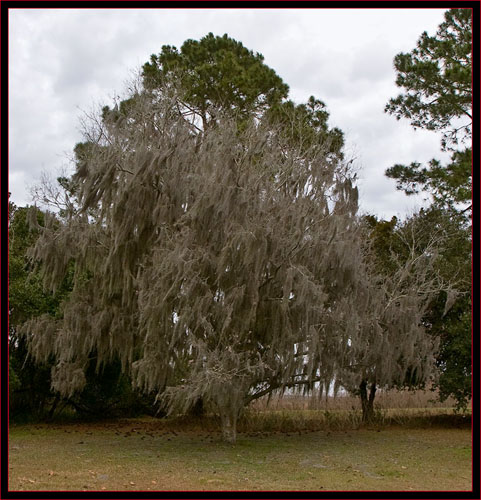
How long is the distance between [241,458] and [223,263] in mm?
3265

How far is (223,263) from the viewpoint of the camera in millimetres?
9789

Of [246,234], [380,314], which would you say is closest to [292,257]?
[246,234]

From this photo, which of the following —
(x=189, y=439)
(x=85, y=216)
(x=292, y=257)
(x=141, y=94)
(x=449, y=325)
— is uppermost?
(x=141, y=94)

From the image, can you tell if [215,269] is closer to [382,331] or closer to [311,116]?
[382,331]

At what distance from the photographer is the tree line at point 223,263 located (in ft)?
31.9

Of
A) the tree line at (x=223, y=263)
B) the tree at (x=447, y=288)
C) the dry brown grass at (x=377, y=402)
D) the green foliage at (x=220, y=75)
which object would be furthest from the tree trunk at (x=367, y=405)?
the green foliage at (x=220, y=75)

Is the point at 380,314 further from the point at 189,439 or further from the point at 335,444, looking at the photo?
the point at 189,439

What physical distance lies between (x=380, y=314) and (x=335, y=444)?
2865mm

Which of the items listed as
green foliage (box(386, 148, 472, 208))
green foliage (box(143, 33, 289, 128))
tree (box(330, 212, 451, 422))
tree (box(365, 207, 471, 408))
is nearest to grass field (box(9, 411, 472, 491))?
tree (box(365, 207, 471, 408))

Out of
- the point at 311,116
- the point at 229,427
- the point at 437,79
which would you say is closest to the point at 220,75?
the point at 311,116

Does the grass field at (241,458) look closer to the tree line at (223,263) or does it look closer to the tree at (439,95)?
the tree line at (223,263)

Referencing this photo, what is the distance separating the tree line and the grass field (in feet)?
3.48

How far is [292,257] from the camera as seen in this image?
33.7 feet

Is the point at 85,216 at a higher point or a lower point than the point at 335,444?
higher
